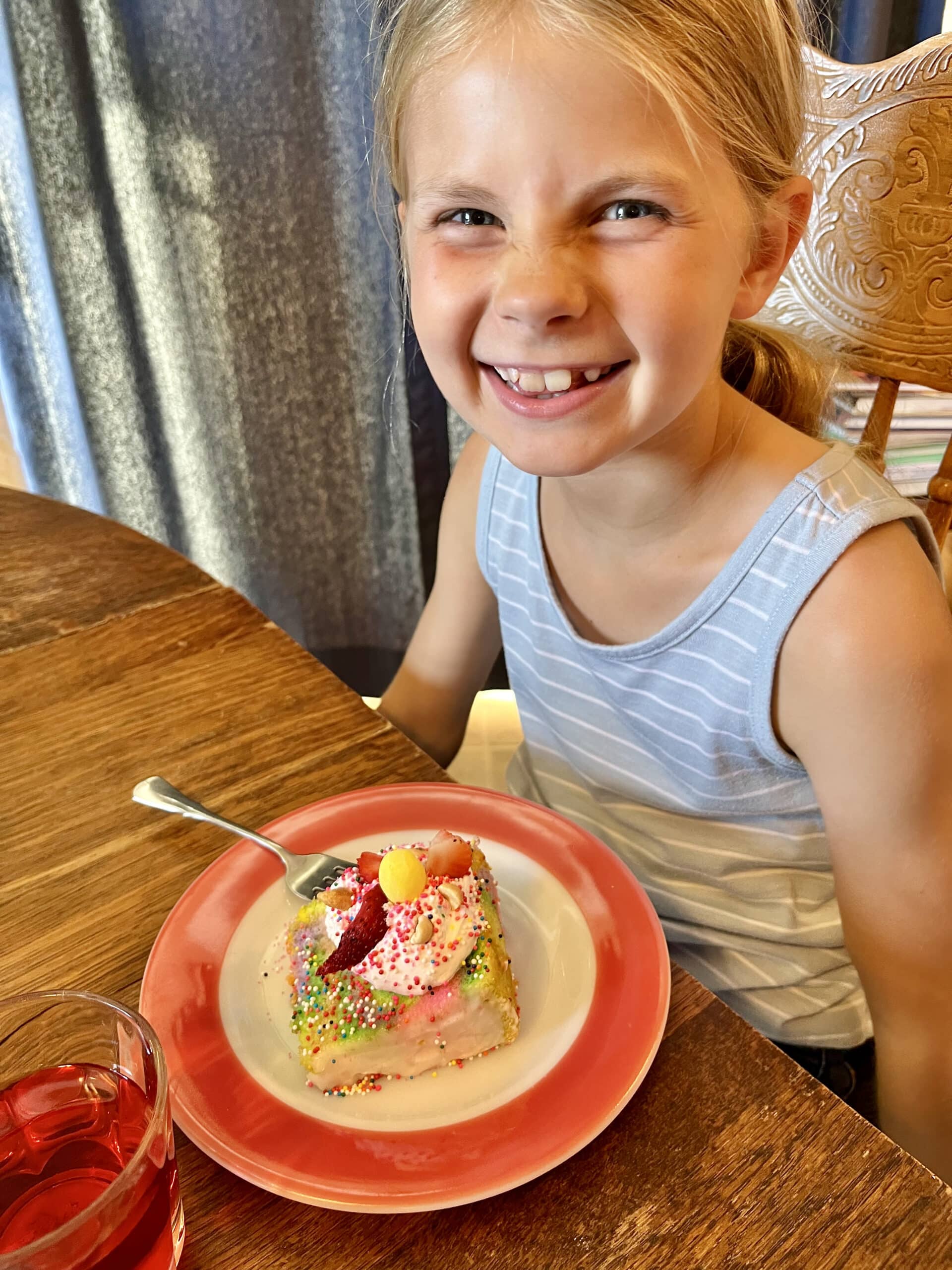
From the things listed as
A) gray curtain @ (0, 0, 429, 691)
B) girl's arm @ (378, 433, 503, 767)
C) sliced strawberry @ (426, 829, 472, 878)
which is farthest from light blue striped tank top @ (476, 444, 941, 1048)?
gray curtain @ (0, 0, 429, 691)

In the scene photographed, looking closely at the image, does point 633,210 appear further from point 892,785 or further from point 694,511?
point 892,785

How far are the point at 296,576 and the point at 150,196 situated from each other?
71cm

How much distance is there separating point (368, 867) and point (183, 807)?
0.50ft

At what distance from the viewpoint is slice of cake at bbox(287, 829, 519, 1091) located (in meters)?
0.50

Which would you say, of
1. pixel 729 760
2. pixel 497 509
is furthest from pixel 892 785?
pixel 497 509

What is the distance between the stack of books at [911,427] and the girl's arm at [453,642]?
1.32 feet

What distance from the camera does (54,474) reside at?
67.4 inches

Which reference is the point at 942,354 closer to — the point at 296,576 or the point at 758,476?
the point at 758,476

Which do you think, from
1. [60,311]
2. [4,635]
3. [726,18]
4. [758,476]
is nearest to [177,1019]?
[4,635]

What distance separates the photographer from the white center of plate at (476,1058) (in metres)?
0.48

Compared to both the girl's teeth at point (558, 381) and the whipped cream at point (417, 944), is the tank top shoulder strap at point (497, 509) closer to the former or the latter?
the girl's teeth at point (558, 381)

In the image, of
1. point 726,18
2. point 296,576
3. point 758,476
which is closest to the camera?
point 726,18

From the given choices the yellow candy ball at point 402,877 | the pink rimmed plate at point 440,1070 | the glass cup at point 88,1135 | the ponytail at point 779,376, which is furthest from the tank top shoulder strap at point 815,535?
the glass cup at point 88,1135

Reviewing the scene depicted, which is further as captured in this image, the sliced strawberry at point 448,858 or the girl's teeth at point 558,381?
the girl's teeth at point 558,381
